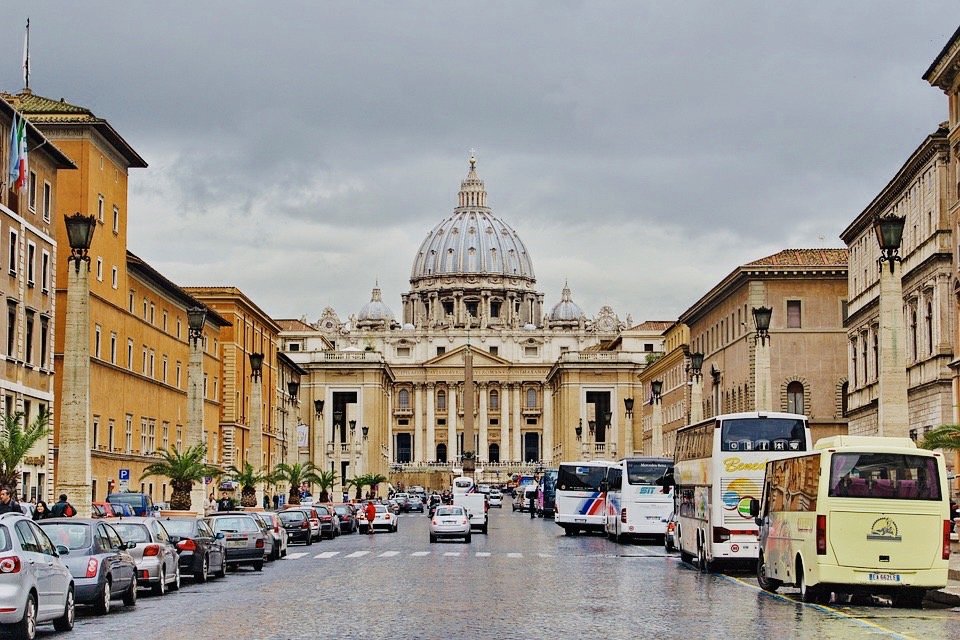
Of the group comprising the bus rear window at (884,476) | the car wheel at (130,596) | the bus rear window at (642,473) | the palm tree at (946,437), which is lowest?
the car wheel at (130,596)

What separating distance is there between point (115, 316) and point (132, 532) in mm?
44144

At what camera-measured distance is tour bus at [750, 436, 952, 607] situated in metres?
24.7

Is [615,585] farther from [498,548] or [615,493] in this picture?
[615,493]

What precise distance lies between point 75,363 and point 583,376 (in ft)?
531

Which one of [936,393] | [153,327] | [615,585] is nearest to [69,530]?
[615,585]

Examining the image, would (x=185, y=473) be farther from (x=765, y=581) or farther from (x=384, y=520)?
(x=765, y=581)

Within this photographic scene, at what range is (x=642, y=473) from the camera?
56656 millimetres

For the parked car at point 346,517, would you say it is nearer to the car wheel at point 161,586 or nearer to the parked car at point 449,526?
the parked car at point 449,526

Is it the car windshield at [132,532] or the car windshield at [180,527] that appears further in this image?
the car windshield at [180,527]

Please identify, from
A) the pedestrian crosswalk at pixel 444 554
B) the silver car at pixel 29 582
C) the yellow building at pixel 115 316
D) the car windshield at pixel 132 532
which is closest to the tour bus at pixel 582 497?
the yellow building at pixel 115 316

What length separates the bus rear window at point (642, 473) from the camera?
56.6 meters

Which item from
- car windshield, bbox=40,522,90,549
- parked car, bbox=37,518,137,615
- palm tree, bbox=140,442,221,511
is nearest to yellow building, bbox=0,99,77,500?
palm tree, bbox=140,442,221,511

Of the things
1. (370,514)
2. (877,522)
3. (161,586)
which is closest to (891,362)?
(877,522)

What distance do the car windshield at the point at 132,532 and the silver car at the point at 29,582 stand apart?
6.71 metres
